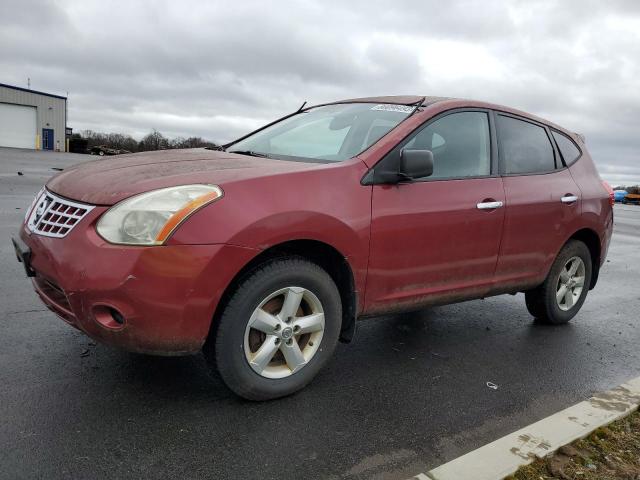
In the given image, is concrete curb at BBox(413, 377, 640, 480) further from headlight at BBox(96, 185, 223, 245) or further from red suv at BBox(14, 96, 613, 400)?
headlight at BBox(96, 185, 223, 245)

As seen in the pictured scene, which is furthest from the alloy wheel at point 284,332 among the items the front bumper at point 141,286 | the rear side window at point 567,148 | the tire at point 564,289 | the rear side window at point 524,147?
the rear side window at point 567,148

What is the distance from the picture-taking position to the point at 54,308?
9.34 ft

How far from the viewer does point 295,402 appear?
3.08 metres

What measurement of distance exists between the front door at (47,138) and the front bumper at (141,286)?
191 ft

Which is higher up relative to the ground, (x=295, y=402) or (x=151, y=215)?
(x=151, y=215)

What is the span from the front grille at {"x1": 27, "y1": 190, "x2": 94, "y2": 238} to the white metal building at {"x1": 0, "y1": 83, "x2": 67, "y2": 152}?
5521cm

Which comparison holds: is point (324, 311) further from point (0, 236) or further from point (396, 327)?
point (0, 236)

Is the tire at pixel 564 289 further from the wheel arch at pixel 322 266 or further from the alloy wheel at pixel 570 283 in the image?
the wheel arch at pixel 322 266

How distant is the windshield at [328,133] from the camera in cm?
355

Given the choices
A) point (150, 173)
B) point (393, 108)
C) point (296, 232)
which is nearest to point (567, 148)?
point (393, 108)

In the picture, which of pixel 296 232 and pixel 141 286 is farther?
pixel 296 232

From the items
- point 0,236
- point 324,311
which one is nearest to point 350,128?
point 324,311

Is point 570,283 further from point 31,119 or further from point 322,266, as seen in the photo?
point 31,119

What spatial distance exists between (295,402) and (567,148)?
11.3 feet
